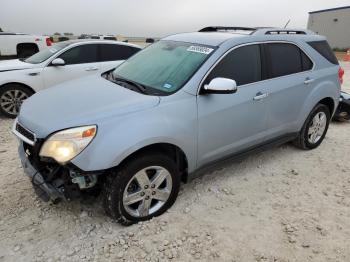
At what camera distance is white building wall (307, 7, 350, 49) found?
116 feet

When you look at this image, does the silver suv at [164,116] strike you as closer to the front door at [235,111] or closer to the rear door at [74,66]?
the front door at [235,111]

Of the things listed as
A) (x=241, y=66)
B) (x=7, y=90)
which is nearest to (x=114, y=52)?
(x=7, y=90)

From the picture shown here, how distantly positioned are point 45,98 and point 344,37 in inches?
1498

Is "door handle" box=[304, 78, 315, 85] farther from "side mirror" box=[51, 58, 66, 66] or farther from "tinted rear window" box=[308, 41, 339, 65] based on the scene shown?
"side mirror" box=[51, 58, 66, 66]

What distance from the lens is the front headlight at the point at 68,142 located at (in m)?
2.80

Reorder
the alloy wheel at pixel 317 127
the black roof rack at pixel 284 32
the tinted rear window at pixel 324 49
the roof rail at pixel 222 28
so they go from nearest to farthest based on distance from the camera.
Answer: the black roof rack at pixel 284 32, the roof rail at pixel 222 28, the tinted rear window at pixel 324 49, the alloy wheel at pixel 317 127

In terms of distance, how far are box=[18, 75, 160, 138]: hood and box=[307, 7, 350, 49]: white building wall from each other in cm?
3743

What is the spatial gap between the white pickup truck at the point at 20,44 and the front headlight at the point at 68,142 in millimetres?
10142

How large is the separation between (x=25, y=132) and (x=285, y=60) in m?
3.11

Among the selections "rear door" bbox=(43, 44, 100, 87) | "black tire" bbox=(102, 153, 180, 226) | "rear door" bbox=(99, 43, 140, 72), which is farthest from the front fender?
"rear door" bbox=(99, 43, 140, 72)

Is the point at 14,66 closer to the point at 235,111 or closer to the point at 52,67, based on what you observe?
the point at 52,67

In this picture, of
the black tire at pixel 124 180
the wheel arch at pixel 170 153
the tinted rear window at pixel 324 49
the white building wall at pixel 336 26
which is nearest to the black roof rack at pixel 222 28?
the tinted rear window at pixel 324 49

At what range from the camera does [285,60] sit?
4.33 m

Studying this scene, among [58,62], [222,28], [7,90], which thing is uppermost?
[222,28]
